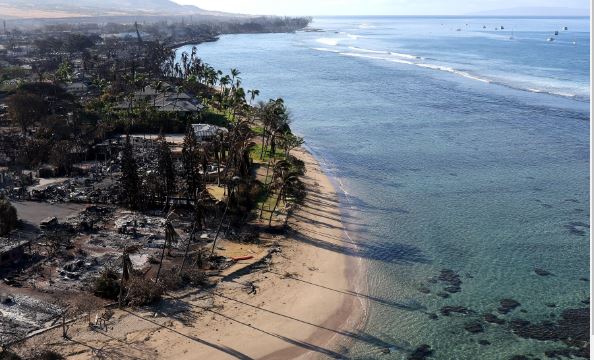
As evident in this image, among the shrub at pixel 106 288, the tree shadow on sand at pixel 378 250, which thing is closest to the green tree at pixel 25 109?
the tree shadow on sand at pixel 378 250

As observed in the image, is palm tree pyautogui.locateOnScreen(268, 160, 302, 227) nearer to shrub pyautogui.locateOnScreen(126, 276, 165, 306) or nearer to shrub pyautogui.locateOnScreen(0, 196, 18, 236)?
shrub pyautogui.locateOnScreen(126, 276, 165, 306)

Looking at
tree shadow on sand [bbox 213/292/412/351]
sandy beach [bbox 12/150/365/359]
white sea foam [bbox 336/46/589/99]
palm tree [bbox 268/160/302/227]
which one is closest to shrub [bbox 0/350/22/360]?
sandy beach [bbox 12/150/365/359]

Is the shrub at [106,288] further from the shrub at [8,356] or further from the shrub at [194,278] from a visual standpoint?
the shrub at [8,356]

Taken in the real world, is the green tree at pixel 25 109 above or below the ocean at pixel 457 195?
above

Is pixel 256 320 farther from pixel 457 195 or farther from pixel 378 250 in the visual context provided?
pixel 457 195

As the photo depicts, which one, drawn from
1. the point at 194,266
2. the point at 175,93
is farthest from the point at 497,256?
the point at 175,93
